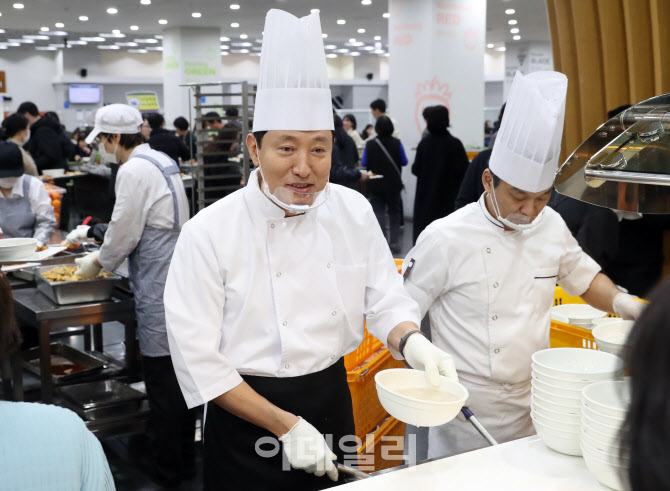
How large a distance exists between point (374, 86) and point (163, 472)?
22.0 m

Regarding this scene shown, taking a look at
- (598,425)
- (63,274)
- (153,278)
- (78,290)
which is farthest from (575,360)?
(63,274)

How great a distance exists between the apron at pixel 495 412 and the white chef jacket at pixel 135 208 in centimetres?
175

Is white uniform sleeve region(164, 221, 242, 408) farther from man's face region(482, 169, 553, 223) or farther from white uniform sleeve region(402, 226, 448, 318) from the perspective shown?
man's face region(482, 169, 553, 223)

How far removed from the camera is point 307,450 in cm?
161

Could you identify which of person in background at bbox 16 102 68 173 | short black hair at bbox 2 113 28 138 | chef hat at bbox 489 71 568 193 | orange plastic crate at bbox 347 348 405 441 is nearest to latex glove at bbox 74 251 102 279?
orange plastic crate at bbox 347 348 405 441

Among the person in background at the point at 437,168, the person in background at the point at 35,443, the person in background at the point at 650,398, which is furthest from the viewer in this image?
the person in background at the point at 437,168

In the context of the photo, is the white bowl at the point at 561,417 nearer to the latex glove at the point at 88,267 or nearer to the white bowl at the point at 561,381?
the white bowl at the point at 561,381

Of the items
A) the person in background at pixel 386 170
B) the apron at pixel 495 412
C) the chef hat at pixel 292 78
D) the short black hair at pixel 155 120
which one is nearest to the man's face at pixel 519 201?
the apron at pixel 495 412

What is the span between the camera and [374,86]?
24188 millimetres

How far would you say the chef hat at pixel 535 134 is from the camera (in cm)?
201

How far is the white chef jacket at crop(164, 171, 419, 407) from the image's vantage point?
1648 millimetres

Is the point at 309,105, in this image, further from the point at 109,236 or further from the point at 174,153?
the point at 174,153

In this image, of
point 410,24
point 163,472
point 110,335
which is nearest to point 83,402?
point 163,472

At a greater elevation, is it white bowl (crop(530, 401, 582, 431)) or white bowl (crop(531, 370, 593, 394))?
white bowl (crop(531, 370, 593, 394))
